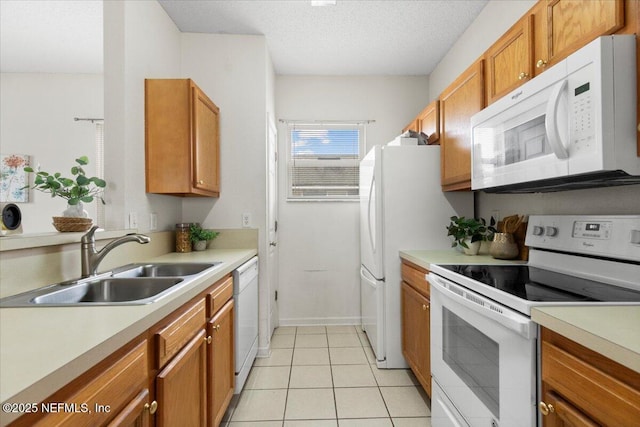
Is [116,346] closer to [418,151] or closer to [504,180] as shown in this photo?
[504,180]

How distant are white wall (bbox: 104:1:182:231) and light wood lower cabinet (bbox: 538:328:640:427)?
1998mm

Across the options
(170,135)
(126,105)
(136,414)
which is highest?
(126,105)

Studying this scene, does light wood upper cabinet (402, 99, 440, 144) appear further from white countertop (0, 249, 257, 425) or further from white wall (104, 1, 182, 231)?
white countertop (0, 249, 257, 425)

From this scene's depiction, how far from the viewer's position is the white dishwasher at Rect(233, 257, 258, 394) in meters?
1.98

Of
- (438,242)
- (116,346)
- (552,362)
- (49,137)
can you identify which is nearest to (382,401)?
(438,242)

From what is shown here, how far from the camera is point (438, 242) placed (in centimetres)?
245

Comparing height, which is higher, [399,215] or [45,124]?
[45,124]

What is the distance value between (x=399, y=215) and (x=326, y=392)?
129 centimetres

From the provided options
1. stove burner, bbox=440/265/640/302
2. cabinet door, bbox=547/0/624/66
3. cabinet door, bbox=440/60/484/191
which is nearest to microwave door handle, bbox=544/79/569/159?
cabinet door, bbox=547/0/624/66

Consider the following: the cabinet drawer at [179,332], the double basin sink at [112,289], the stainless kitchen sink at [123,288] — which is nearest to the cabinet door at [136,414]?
the cabinet drawer at [179,332]

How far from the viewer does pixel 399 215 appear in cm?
243

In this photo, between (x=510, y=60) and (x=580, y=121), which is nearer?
(x=580, y=121)

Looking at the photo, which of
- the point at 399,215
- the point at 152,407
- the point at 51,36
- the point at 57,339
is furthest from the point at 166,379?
the point at 51,36

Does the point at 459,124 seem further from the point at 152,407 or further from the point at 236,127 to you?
the point at 152,407
